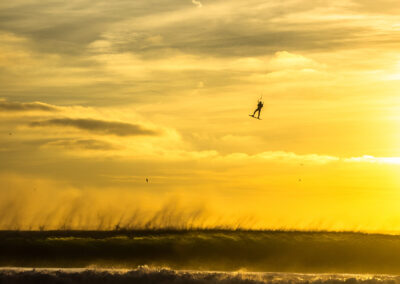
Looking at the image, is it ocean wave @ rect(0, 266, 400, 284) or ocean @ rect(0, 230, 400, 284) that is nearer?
ocean wave @ rect(0, 266, 400, 284)

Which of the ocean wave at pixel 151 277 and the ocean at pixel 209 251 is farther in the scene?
the ocean at pixel 209 251

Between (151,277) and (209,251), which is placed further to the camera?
(209,251)

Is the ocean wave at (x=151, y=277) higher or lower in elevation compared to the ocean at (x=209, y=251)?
higher

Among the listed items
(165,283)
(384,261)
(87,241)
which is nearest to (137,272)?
(165,283)

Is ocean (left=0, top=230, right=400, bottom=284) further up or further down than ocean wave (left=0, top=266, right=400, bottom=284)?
further down

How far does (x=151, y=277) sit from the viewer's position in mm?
24562

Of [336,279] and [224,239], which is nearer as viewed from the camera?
[336,279]

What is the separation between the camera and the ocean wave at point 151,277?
24.2m

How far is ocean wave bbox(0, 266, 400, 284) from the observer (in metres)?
24.2

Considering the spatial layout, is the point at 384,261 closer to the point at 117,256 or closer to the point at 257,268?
the point at 257,268

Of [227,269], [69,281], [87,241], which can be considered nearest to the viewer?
[69,281]

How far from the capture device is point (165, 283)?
79.1 ft

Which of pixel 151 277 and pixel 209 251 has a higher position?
pixel 151 277

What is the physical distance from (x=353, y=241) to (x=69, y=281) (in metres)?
14.0
